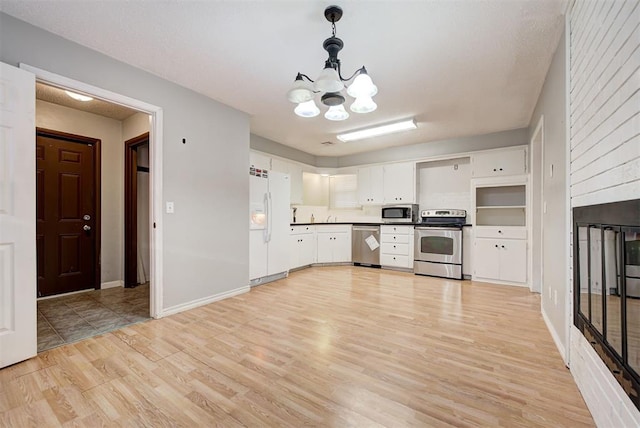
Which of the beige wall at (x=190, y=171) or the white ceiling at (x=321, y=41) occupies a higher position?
the white ceiling at (x=321, y=41)

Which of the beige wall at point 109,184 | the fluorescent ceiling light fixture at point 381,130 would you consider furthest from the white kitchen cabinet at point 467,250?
the beige wall at point 109,184

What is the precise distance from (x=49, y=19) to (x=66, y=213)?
2.58 meters

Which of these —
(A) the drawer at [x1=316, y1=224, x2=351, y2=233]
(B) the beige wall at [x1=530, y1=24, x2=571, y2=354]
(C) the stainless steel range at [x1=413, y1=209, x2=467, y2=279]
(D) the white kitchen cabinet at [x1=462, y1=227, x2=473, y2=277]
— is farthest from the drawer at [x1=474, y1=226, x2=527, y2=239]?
(A) the drawer at [x1=316, y1=224, x2=351, y2=233]

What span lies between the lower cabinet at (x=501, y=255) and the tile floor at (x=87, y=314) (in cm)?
471

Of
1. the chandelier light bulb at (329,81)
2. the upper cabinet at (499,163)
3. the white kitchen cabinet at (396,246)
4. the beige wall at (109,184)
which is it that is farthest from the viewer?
the white kitchen cabinet at (396,246)

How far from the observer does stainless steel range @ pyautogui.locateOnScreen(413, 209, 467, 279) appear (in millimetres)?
4613

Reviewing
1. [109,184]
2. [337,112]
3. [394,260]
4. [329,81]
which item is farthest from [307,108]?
[394,260]

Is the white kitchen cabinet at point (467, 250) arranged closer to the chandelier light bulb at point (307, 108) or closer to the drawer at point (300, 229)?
the drawer at point (300, 229)

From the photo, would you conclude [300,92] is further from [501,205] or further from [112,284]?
[501,205]

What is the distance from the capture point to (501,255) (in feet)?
14.0

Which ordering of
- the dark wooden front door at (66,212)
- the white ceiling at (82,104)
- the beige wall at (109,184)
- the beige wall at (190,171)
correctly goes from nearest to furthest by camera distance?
the beige wall at (190,171)
the white ceiling at (82,104)
the dark wooden front door at (66,212)
the beige wall at (109,184)

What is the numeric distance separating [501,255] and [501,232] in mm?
360

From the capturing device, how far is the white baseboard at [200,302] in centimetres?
284

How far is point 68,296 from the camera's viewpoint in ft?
11.6
